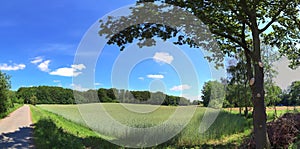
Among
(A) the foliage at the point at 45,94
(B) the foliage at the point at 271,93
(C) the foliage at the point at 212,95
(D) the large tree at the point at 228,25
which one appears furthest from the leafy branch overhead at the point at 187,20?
(A) the foliage at the point at 45,94

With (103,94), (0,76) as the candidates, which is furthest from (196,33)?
(0,76)

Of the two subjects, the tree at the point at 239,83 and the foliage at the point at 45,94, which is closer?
the tree at the point at 239,83

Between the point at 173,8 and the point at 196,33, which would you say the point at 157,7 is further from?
the point at 196,33

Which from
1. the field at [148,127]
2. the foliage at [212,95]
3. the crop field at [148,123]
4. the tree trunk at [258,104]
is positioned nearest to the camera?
the tree trunk at [258,104]

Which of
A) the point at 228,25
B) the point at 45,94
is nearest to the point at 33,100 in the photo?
the point at 45,94

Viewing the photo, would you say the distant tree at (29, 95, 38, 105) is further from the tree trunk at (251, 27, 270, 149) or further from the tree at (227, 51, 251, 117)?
the tree trunk at (251, 27, 270, 149)

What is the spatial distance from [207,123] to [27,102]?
49640mm

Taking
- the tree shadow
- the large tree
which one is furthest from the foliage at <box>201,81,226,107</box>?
the tree shadow

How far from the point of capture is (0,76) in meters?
22.0

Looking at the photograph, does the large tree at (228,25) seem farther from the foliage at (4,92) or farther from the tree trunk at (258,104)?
the foliage at (4,92)

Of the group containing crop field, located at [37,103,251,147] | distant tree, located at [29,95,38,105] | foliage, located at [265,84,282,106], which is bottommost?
crop field, located at [37,103,251,147]

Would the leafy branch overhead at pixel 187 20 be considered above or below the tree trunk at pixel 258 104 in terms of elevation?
above

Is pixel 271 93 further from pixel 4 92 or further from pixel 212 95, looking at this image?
pixel 4 92

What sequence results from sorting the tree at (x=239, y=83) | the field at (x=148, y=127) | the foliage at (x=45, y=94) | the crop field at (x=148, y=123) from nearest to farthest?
the field at (x=148, y=127) → the crop field at (x=148, y=123) → the tree at (x=239, y=83) → the foliage at (x=45, y=94)
